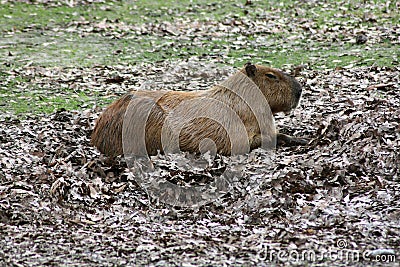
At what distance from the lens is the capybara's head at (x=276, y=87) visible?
6.58 metres

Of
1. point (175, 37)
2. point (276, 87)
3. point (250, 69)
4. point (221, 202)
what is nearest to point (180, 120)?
point (250, 69)

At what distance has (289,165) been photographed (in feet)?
18.9

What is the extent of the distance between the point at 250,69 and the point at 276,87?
34 cm

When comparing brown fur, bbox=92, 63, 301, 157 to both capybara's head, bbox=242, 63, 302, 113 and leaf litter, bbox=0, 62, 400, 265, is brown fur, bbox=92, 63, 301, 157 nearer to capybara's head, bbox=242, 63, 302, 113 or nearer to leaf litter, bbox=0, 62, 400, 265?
capybara's head, bbox=242, 63, 302, 113

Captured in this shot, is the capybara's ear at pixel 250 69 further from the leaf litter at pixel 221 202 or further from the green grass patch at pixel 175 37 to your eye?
the green grass patch at pixel 175 37

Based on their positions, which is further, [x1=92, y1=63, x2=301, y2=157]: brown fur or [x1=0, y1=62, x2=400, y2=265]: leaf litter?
[x1=92, y1=63, x2=301, y2=157]: brown fur

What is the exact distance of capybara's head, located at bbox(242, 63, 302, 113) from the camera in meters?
6.58

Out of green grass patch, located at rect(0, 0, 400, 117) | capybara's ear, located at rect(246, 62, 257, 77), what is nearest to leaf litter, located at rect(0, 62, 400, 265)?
capybara's ear, located at rect(246, 62, 257, 77)

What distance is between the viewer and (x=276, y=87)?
6594 millimetres

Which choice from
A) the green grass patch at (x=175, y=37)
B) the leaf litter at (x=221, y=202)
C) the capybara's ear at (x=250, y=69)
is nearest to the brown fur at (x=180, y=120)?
the capybara's ear at (x=250, y=69)

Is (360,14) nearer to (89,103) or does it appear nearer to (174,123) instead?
(89,103)

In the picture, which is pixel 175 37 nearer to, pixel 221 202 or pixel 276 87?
pixel 276 87

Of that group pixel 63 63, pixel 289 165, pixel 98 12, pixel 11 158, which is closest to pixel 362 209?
pixel 289 165

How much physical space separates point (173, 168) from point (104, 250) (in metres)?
1.57
